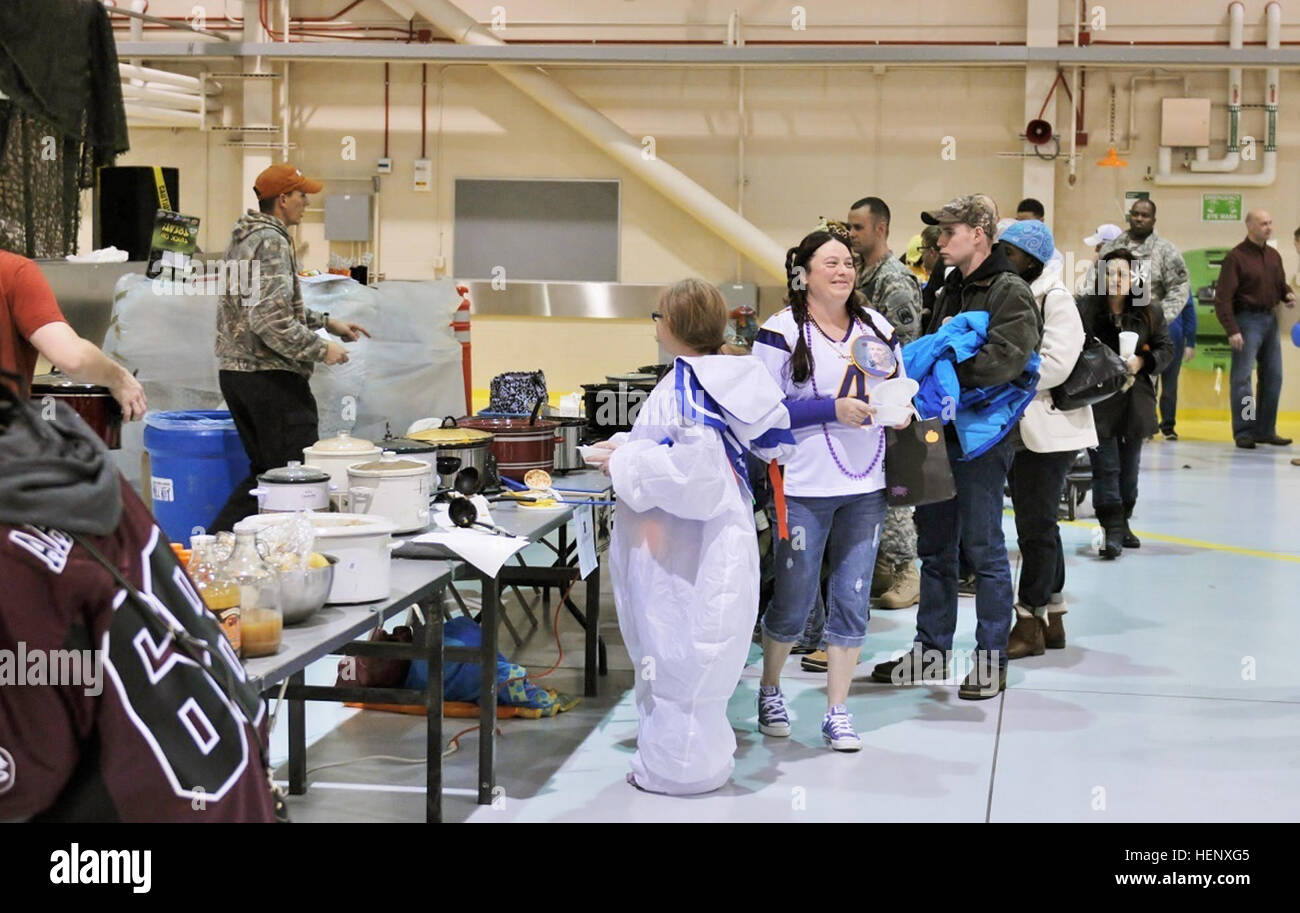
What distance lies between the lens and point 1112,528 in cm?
704

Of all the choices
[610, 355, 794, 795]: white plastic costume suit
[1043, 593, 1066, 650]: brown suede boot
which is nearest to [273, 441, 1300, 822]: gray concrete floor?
[1043, 593, 1066, 650]: brown suede boot

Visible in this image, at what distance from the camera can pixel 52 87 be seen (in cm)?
705

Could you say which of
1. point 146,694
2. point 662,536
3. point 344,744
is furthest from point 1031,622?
point 146,694

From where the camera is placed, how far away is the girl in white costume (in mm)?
3656

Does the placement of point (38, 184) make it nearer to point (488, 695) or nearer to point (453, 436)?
point (453, 436)

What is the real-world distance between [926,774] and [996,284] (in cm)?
149

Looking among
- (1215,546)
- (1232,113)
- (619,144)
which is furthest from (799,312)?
(1232,113)

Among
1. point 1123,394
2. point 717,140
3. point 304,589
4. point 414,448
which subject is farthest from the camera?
point 717,140

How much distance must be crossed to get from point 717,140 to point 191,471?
787 centimetres

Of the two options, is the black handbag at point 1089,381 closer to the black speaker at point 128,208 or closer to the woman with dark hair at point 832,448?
the woman with dark hair at point 832,448

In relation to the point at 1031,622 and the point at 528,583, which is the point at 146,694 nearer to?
the point at 528,583

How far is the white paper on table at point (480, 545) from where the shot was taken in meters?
3.45

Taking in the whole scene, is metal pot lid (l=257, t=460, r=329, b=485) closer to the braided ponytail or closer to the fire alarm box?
the braided ponytail

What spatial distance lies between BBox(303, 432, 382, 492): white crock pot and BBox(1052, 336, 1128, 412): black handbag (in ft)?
7.71
